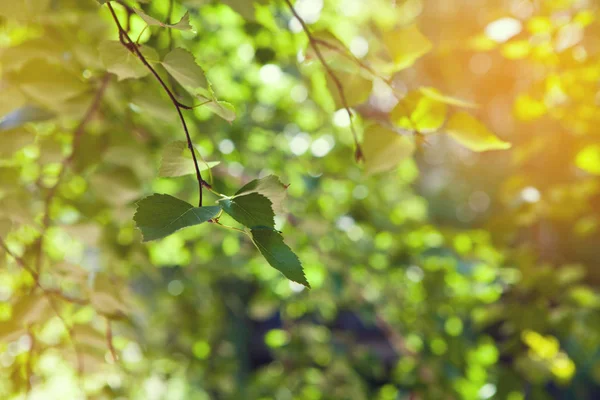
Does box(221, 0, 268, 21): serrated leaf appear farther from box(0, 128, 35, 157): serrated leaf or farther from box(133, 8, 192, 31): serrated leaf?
box(0, 128, 35, 157): serrated leaf

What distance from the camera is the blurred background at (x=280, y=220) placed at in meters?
0.57

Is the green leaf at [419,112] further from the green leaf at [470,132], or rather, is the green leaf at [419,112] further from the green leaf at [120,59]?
the green leaf at [120,59]

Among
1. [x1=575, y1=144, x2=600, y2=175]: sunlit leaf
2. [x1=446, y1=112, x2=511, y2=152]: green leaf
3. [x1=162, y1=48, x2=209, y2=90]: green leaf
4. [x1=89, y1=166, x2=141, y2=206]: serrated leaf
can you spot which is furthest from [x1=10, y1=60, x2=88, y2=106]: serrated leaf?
[x1=575, y1=144, x2=600, y2=175]: sunlit leaf

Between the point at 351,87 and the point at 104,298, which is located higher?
the point at 351,87

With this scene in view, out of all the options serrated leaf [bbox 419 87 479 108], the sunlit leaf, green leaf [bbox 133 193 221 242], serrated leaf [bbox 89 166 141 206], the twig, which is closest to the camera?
green leaf [bbox 133 193 221 242]

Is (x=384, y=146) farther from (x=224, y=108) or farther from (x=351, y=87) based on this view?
(x=224, y=108)

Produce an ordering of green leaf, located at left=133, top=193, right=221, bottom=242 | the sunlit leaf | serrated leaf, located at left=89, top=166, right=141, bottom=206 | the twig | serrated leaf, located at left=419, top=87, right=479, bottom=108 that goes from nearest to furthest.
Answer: green leaf, located at left=133, top=193, right=221, bottom=242 → serrated leaf, located at left=419, top=87, right=479, bottom=108 → the twig → serrated leaf, located at left=89, top=166, right=141, bottom=206 → the sunlit leaf

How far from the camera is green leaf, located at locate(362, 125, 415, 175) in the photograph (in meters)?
0.45

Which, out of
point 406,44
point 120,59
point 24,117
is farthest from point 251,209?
point 24,117

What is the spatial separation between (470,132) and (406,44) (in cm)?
10

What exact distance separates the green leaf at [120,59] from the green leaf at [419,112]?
219 mm

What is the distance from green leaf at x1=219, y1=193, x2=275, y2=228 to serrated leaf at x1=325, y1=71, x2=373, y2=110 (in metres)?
0.19

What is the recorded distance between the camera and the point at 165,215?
27cm

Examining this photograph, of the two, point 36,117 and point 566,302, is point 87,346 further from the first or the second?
point 566,302
